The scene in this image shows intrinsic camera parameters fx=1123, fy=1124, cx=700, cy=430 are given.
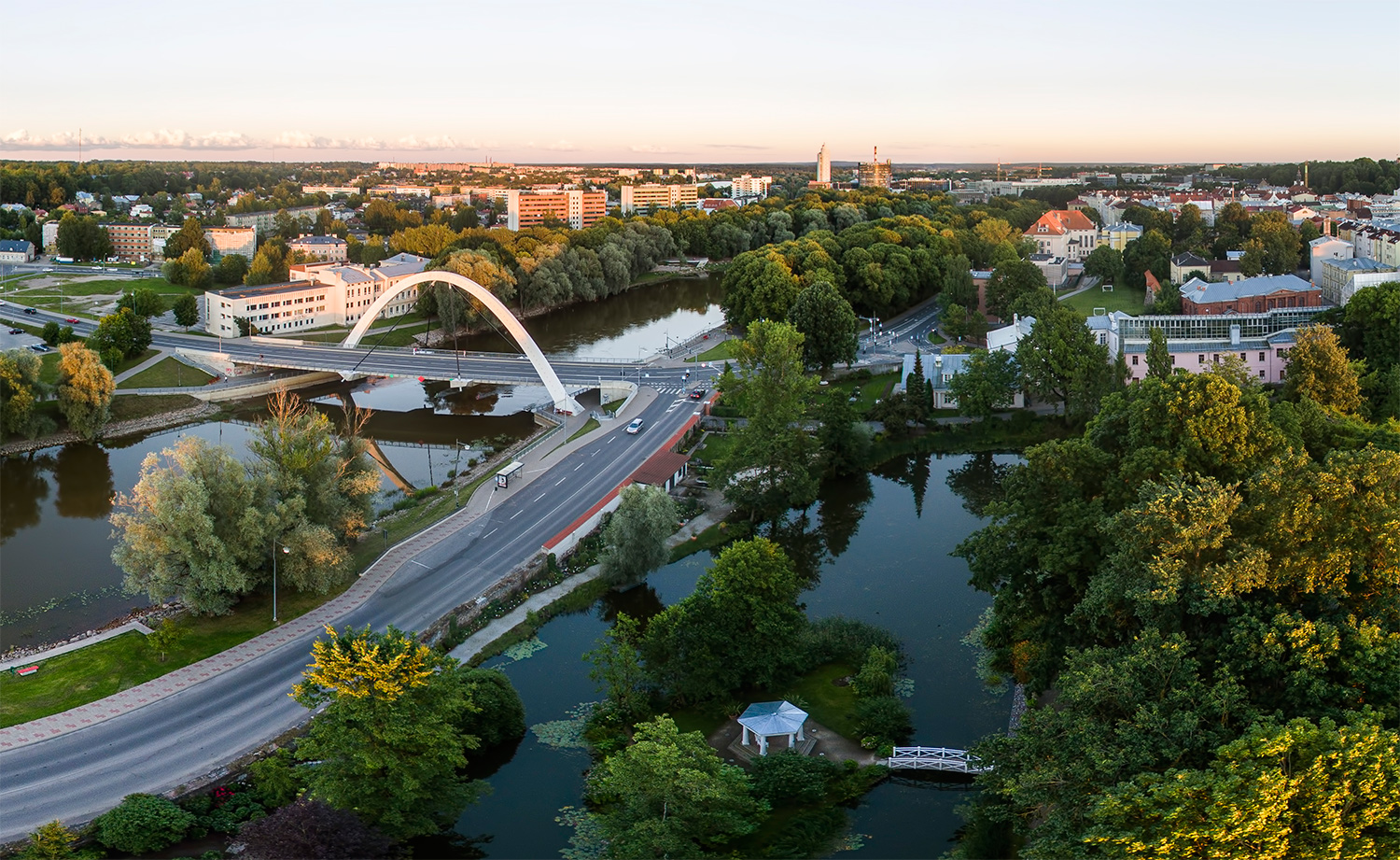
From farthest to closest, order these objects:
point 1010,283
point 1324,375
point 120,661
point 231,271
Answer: point 231,271 → point 1010,283 → point 1324,375 → point 120,661

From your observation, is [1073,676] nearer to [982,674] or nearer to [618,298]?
[982,674]

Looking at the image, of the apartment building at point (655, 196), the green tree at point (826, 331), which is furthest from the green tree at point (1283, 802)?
the apartment building at point (655, 196)

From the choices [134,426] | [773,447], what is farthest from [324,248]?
[773,447]

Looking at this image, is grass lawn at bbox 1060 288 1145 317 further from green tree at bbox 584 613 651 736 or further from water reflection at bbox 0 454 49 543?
water reflection at bbox 0 454 49 543

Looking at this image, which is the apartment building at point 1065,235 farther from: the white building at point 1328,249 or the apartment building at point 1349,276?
the apartment building at point 1349,276

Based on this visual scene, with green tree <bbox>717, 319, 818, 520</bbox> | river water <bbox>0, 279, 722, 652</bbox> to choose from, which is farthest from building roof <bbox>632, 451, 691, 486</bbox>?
river water <bbox>0, 279, 722, 652</bbox>

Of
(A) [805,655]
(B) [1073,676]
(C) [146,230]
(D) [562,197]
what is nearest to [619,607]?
(A) [805,655]

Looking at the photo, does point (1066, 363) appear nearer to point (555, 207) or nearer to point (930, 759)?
point (930, 759)
